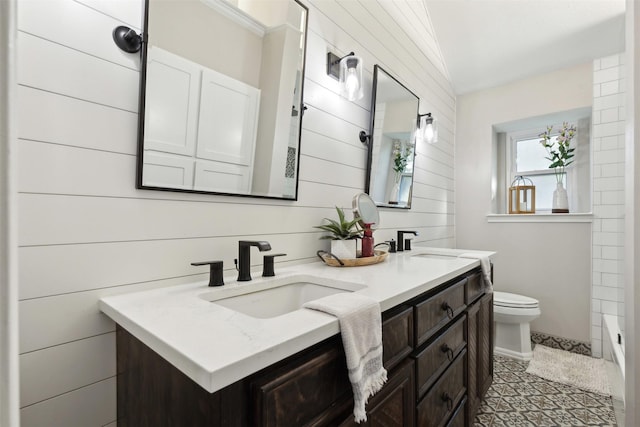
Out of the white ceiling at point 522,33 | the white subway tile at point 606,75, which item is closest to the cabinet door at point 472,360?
the white ceiling at point 522,33

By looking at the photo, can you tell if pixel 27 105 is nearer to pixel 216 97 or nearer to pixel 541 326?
pixel 216 97

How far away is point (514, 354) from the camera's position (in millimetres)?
2535

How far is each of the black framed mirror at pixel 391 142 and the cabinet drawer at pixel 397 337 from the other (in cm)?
106

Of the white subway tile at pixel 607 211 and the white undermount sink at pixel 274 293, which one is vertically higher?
the white subway tile at pixel 607 211

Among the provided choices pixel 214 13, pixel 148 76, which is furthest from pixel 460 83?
pixel 148 76

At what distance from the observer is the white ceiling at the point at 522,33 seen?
221cm

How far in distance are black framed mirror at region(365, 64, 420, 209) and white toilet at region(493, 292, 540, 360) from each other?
112cm

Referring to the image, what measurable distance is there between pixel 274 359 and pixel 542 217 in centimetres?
307

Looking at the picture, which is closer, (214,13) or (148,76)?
(148,76)

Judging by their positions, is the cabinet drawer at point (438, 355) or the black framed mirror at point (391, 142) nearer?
the cabinet drawer at point (438, 355)

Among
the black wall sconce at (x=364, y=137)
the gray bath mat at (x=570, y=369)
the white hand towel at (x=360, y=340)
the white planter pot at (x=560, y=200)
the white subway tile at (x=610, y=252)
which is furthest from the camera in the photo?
the white planter pot at (x=560, y=200)

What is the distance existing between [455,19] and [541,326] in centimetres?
270

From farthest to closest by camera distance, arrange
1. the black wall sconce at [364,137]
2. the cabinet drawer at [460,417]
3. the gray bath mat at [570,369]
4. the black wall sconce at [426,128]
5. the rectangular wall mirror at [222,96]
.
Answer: the black wall sconce at [426,128] < the gray bath mat at [570,369] < the black wall sconce at [364,137] < the cabinet drawer at [460,417] < the rectangular wall mirror at [222,96]

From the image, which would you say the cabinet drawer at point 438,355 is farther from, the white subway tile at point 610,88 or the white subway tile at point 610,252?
the white subway tile at point 610,88
